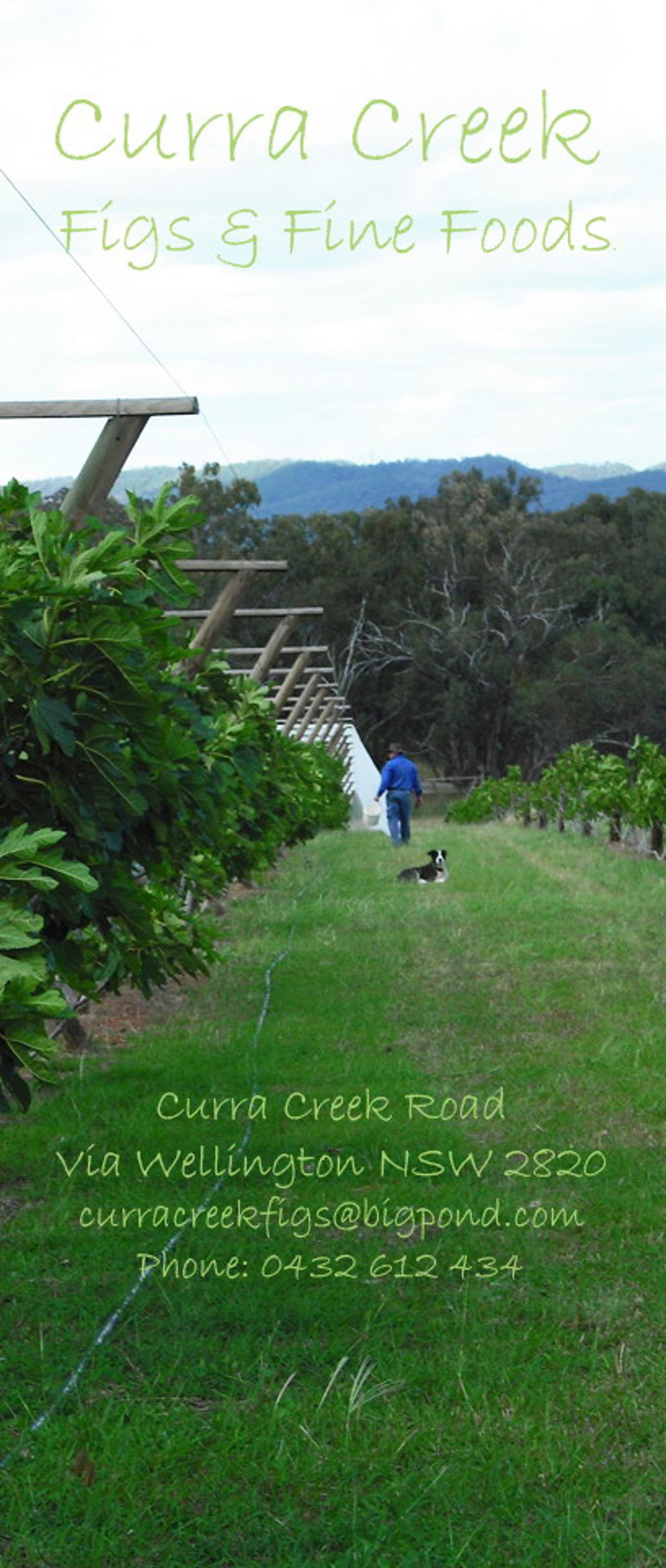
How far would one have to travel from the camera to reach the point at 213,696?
24.8 ft

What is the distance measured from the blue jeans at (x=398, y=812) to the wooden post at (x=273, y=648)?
189 inches

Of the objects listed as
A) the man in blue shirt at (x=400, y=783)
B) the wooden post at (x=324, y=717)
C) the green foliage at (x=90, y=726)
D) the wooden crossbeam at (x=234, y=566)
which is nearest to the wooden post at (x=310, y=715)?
the wooden post at (x=324, y=717)

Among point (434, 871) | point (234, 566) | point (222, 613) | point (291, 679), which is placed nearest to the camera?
point (234, 566)

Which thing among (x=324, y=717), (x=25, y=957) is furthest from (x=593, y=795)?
(x=25, y=957)

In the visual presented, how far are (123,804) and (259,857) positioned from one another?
954cm

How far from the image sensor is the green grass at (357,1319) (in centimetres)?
365

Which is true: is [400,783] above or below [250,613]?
below

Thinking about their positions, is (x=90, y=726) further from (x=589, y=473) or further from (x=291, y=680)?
(x=589, y=473)

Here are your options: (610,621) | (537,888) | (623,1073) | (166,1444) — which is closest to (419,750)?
(610,621)

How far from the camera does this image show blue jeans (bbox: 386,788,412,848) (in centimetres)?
2326

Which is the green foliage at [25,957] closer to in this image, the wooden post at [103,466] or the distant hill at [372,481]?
the wooden post at [103,466]

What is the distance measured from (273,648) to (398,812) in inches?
283

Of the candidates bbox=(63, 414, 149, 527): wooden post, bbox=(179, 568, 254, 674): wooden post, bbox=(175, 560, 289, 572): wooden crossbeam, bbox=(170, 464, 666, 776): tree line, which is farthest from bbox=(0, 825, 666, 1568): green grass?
bbox=(170, 464, 666, 776): tree line

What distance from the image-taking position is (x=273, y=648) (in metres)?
17.8
